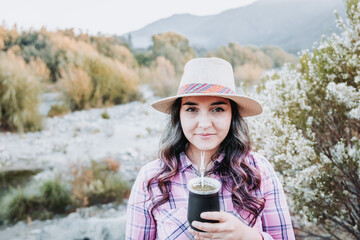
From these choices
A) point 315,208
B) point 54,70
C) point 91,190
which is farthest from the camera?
point 54,70

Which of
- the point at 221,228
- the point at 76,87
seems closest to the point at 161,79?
the point at 76,87

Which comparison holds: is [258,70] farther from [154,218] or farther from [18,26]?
[154,218]

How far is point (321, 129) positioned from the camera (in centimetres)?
267

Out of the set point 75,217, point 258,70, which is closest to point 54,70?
point 75,217

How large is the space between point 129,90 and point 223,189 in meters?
5.64

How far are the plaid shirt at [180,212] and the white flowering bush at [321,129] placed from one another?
861mm

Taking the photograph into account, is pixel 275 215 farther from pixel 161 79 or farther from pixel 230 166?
pixel 161 79

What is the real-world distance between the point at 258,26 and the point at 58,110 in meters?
6.47

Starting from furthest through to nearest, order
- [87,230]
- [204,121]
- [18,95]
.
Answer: [18,95]
[87,230]
[204,121]

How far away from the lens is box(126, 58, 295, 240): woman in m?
1.29

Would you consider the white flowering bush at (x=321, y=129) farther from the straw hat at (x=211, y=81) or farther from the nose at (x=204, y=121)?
the nose at (x=204, y=121)

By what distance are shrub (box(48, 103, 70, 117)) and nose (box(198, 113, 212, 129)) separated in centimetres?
516

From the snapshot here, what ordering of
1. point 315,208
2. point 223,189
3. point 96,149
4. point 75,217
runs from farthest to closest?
point 96,149 < point 75,217 < point 315,208 < point 223,189

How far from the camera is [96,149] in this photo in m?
5.41
